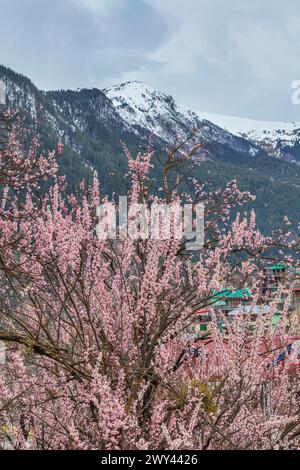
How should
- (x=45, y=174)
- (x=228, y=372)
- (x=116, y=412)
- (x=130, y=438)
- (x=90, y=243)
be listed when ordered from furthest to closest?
(x=45, y=174), (x=90, y=243), (x=228, y=372), (x=130, y=438), (x=116, y=412)

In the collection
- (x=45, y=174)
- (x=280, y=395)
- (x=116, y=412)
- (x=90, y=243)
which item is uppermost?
(x=45, y=174)

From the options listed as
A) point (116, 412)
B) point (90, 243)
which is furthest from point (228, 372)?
point (90, 243)

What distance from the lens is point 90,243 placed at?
20.7 ft

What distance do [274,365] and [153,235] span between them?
8.05 feet

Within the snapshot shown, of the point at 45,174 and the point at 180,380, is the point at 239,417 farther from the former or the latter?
the point at 45,174

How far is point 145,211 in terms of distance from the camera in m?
6.73

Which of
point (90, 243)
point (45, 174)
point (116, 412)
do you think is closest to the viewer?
point (116, 412)

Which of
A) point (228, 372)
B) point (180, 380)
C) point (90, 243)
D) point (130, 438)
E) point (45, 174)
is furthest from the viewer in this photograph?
point (45, 174)

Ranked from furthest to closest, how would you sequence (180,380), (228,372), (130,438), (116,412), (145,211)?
(180,380), (145,211), (228,372), (130,438), (116,412)

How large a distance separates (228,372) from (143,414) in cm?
101

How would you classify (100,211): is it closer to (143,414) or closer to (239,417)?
(143,414)

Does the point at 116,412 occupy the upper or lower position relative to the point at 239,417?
upper

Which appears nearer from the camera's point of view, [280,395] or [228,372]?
[228,372]
